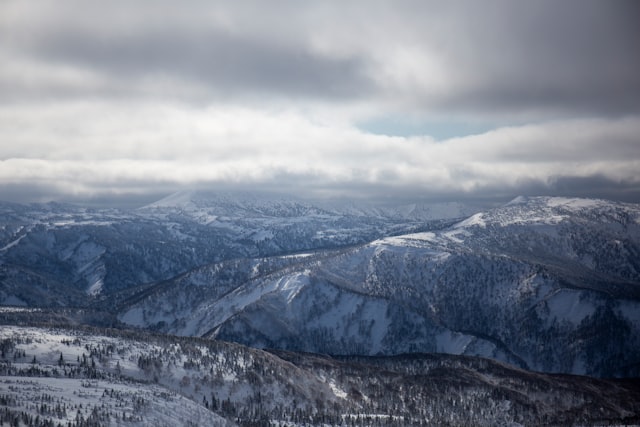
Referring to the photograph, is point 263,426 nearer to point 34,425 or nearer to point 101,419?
point 101,419

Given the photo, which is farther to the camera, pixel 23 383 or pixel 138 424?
pixel 23 383

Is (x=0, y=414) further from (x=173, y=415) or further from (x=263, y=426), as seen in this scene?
(x=263, y=426)

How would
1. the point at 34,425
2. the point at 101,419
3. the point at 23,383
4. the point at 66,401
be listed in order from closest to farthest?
1. the point at 34,425
2. the point at 101,419
3. the point at 66,401
4. the point at 23,383

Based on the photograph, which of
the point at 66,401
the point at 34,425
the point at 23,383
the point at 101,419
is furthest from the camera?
the point at 23,383

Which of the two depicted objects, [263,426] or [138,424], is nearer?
[138,424]

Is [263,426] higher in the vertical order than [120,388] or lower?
lower

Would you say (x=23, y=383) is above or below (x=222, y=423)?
above

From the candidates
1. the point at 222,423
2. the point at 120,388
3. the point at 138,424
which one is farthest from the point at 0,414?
the point at 222,423

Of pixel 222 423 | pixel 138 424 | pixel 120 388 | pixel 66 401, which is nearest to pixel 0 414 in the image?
pixel 66 401
